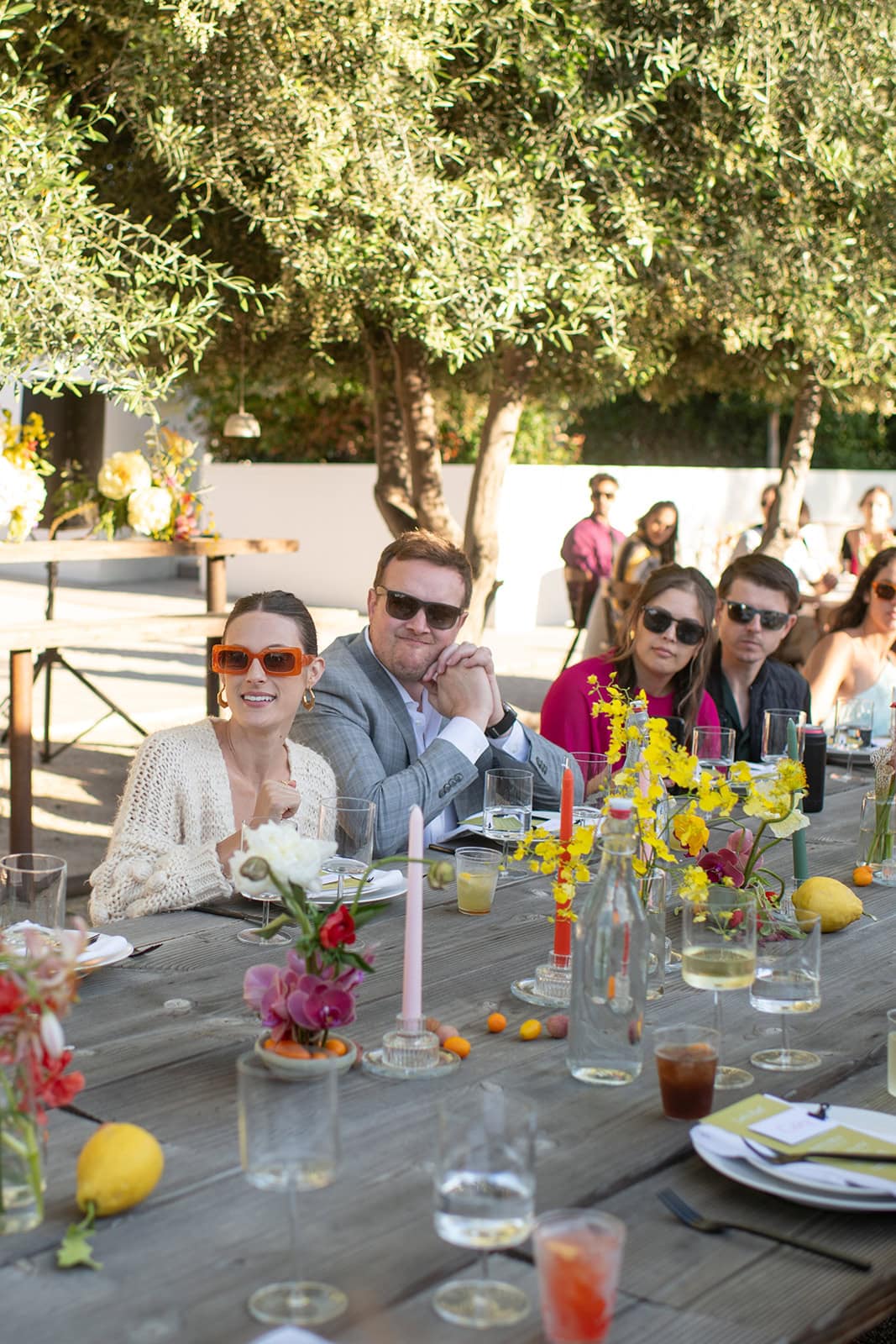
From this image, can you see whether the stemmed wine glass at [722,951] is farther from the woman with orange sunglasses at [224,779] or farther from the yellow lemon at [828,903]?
the woman with orange sunglasses at [224,779]

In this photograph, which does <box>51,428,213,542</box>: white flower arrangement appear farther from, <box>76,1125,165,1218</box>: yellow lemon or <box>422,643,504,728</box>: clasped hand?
<box>76,1125,165,1218</box>: yellow lemon

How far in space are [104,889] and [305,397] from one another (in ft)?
59.5

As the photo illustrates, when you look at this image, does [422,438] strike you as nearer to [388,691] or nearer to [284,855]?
[388,691]

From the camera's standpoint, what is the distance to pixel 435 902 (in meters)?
3.12

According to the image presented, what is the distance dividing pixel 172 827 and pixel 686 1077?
1.55 metres

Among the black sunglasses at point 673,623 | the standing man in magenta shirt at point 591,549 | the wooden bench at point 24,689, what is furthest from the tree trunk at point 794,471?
the black sunglasses at point 673,623

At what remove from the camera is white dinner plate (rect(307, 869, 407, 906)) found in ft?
9.15

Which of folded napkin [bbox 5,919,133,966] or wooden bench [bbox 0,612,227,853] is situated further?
wooden bench [bbox 0,612,227,853]

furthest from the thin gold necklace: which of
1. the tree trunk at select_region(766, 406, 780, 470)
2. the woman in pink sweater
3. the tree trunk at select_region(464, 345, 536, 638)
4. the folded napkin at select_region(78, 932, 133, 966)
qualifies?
the tree trunk at select_region(766, 406, 780, 470)

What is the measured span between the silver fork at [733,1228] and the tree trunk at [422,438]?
6959mm

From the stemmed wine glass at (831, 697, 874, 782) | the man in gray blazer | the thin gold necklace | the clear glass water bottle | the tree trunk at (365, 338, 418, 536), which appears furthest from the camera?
the tree trunk at (365, 338, 418, 536)

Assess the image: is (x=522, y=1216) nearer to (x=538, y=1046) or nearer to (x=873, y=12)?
(x=538, y=1046)

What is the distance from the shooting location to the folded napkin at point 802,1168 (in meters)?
1.73

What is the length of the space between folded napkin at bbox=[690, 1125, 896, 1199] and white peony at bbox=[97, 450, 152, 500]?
5132mm
